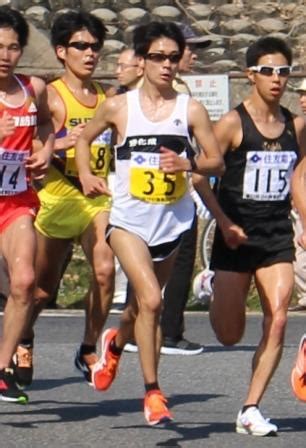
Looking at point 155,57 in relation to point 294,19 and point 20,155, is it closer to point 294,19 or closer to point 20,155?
point 20,155

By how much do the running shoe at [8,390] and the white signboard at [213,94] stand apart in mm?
7557

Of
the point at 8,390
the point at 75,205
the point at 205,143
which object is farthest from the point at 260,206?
the point at 8,390

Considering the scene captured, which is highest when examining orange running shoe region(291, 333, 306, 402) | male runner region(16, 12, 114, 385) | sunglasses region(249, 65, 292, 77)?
sunglasses region(249, 65, 292, 77)

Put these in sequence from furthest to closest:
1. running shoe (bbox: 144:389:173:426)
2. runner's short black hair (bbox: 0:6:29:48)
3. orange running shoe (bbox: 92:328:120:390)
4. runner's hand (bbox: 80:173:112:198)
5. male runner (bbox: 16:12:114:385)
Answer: male runner (bbox: 16:12:114:385) → orange running shoe (bbox: 92:328:120:390) → runner's short black hair (bbox: 0:6:29:48) → runner's hand (bbox: 80:173:112:198) → running shoe (bbox: 144:389:173:426)

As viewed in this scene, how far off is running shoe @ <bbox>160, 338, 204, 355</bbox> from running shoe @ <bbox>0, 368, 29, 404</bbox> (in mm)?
3239

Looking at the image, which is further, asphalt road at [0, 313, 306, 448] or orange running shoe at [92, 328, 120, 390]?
orange running shoe at [92, 328, 120, 390]

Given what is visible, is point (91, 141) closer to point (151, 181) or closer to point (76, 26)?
point (151, 181)

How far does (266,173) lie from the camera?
30.7 ft

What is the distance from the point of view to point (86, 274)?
16250 mm

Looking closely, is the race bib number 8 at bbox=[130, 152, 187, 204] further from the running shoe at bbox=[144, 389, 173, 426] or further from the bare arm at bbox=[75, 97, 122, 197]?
the running shoe at bbox=[144, 389, 173, 426]

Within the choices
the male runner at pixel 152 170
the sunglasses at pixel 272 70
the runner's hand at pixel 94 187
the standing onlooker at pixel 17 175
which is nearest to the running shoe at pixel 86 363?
the standing onlooker at pixel 17 175

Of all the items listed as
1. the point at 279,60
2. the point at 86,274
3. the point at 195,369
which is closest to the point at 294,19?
the point at 86,274

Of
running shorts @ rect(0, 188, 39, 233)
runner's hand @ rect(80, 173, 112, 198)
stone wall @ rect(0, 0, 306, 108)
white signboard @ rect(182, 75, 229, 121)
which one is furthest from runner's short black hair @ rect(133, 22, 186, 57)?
stone wall @ rect(0, 0, 306, 108)

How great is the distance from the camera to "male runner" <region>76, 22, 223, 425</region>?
9.04m
